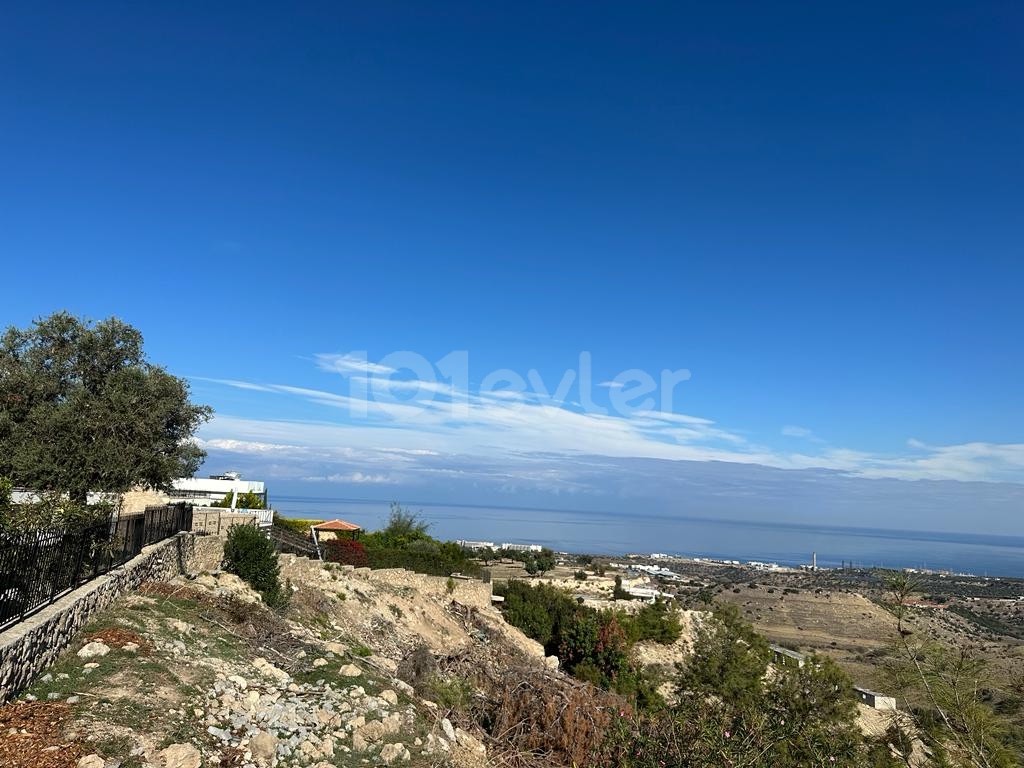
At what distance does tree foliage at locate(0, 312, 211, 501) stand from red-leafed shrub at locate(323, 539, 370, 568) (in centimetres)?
854

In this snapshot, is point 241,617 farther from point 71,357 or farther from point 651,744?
point 71,357

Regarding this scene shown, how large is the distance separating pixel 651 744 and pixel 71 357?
2468 centimetres

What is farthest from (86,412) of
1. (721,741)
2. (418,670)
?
(721,741)

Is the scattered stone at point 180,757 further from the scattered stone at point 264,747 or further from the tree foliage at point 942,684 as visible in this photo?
the tree foliage at point 942,684

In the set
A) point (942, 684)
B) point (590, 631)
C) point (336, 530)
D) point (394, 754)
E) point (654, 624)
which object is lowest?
point (654, 624)

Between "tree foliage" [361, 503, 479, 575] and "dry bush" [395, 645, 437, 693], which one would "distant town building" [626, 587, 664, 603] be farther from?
"dry bush" [395, 645, 437, 693]

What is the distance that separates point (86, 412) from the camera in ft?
75.4

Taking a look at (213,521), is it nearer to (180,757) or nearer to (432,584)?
(432,584)

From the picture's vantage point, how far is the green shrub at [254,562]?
731 inches

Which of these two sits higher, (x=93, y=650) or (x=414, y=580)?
(x=93, y=650)

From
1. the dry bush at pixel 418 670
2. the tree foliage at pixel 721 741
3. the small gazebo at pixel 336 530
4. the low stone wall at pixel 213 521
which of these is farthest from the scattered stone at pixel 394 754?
the small gazebo at pixel 336 530

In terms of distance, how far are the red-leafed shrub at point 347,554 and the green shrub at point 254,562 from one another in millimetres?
11886

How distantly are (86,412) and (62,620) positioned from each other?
15.7 m

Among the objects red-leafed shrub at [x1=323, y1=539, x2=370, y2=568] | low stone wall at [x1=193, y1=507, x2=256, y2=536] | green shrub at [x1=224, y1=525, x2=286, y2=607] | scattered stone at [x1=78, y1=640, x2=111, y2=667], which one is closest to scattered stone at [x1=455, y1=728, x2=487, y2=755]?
scattered stone at [x1=78, y1=640, x2=111, y2=667]
